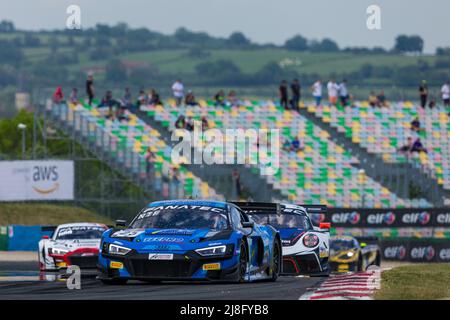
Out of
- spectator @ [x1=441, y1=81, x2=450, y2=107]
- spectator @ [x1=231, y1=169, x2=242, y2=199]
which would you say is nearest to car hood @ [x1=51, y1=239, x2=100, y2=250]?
spectator @ [x1=231, y1=169, x2=242, y2=199]

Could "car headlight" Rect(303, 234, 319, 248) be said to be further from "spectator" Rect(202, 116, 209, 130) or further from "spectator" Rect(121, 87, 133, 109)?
"spectator" Rect(121, 87, 133, 109)

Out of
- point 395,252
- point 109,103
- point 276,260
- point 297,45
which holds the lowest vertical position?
point 395,252

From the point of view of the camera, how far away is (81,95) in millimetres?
54406

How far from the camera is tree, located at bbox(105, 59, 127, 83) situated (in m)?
160

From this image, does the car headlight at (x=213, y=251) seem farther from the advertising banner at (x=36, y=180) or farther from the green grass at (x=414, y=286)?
the advertising banner at (x=36, y=180)

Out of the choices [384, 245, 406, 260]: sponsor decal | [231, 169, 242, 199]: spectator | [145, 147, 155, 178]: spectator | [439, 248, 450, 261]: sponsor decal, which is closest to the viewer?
[439, 248, 450, 261]: sponsor decal

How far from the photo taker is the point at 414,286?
1590 cm

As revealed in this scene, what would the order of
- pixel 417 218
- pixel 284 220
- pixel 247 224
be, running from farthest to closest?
A: pixel 417 218
pixel 284 220
pixel 247 224

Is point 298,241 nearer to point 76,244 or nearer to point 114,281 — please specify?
point 76,244

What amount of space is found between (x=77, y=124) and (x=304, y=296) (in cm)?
3333

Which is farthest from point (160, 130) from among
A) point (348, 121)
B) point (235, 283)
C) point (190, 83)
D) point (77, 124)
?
point (190, 83)

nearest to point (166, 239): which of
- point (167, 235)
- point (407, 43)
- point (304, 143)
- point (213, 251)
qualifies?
point (167, 235)

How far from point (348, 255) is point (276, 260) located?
1148 cm

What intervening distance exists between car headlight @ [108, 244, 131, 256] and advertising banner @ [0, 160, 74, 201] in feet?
94.6
